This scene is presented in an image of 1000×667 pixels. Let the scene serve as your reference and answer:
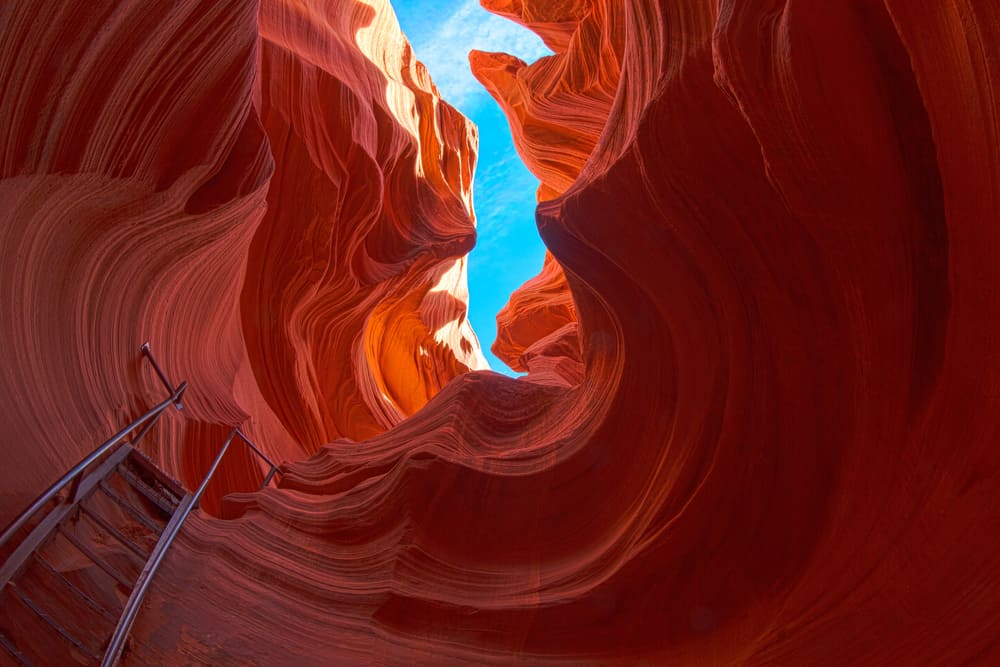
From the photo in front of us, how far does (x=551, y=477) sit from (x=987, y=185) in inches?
139

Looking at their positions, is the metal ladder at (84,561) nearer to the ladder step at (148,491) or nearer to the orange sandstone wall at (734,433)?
the ladder step at (148,491)

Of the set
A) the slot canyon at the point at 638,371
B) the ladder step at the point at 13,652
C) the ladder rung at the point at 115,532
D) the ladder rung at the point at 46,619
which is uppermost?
the slot canyon at the point at 638,371

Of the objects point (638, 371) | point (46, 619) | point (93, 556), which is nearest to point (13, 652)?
point (46, 619)

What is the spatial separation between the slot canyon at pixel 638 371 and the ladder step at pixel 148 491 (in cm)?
25

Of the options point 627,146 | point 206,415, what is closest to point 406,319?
point 206,415

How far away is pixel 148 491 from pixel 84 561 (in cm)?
112

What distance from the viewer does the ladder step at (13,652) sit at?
2.95 metres

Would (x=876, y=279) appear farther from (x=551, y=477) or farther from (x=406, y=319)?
(x=406, y=319)

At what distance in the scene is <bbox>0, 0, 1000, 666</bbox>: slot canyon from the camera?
356cm

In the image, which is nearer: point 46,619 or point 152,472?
point 46,619

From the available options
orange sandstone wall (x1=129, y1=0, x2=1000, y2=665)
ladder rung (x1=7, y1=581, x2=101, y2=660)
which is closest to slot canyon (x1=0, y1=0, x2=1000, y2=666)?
orange sandstone wall (x1=129, y1=0, x2=1000, y2=665)

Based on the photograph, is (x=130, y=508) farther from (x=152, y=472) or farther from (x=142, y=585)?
(x=142, y=585)

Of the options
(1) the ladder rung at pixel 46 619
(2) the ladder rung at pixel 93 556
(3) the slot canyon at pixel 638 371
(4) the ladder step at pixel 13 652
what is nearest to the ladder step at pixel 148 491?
(3) the slot canyon at pixel 638 371

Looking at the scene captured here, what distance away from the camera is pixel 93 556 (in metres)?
3.73
